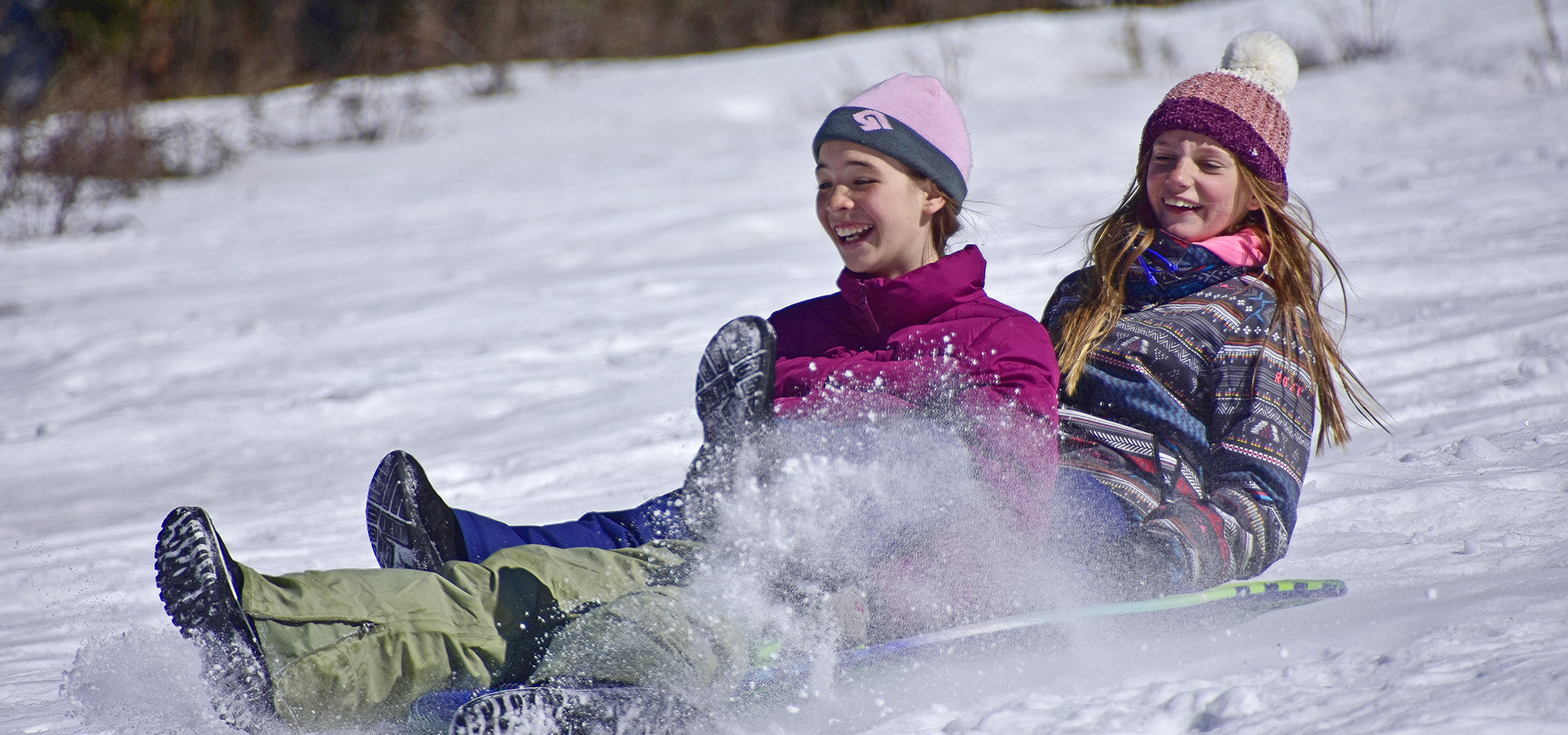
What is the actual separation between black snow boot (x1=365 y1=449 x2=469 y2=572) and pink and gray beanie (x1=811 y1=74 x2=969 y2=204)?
3.14 ft

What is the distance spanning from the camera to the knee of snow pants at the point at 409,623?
1.65 metres

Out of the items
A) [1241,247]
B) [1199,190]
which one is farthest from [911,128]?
[1241,247]

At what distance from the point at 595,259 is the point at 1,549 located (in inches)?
138

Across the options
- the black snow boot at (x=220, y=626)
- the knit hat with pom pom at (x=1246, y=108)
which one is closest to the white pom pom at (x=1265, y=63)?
the knit hat with pom pom at (x=1246, y=108)

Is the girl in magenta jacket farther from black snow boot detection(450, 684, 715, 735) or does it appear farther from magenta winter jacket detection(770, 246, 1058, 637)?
black snow boot detection(450, 684, 715, 735)

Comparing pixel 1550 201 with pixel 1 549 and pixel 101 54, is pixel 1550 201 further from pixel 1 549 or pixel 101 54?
pixel 101 54

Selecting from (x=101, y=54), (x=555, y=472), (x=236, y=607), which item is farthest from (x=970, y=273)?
(x=101, y=54)

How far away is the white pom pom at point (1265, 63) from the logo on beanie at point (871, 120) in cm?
86

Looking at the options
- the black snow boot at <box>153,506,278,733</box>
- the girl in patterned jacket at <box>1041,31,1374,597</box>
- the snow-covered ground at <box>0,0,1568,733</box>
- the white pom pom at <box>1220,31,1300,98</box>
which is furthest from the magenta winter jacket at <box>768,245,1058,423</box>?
the black snow boot at <box>153,506,278,733</box>

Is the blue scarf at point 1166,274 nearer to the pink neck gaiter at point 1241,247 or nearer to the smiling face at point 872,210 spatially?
the pink neck gaiter at point 1241,247

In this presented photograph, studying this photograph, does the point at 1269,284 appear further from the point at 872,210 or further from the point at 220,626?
the point at 220,626

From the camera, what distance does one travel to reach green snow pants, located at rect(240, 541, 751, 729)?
166 centimetres

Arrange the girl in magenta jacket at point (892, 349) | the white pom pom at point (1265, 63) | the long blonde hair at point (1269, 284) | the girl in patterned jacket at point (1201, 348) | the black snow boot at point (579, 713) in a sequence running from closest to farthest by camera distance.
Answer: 1. the black snow boot at point (579, 713)
2. the girl in magenta jacket at point (892, 349)
3. the girl in patterned jacket at point (1201, 348)
4. the long blonde hair at point (1269, 284)
5. the white pom pom at point (1265, 63)

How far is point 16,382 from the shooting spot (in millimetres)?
4773
